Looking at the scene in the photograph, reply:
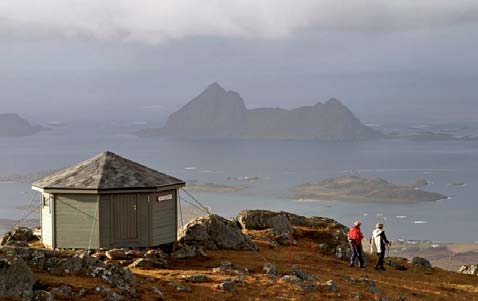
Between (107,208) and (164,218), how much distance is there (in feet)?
9.28

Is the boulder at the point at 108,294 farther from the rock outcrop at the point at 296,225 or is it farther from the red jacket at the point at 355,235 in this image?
the rock outcrop at the point at 296,225

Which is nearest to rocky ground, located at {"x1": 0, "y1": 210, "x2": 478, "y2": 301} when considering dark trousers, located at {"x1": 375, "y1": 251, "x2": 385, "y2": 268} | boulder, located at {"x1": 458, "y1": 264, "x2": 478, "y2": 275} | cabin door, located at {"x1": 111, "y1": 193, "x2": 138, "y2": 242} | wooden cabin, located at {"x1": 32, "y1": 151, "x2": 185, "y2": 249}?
boulder, located at {"x1": 458, "y1": 264, "x2": 478, "y2": 275}

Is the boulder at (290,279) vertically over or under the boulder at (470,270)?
over

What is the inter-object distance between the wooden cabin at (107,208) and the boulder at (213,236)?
6.71 feet

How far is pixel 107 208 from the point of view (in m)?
29.8

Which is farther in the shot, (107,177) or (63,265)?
(107,177)

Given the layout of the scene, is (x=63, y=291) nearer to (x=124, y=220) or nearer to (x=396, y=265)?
(x=124, y=220)

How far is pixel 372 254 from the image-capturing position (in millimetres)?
38281

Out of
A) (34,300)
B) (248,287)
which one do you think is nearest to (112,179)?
(248,287)

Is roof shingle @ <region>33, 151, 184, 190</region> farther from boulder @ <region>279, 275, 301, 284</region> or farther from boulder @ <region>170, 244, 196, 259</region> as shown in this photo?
boulder @ <region>279, 275, 301, 284</region>

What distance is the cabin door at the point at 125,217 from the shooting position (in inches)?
1177

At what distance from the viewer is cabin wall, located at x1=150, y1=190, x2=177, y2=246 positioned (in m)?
30.4

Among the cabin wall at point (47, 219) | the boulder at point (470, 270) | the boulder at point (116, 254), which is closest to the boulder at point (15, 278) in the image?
the boulder at point (116, 254)

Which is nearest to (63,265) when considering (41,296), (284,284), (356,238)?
(41,296)
